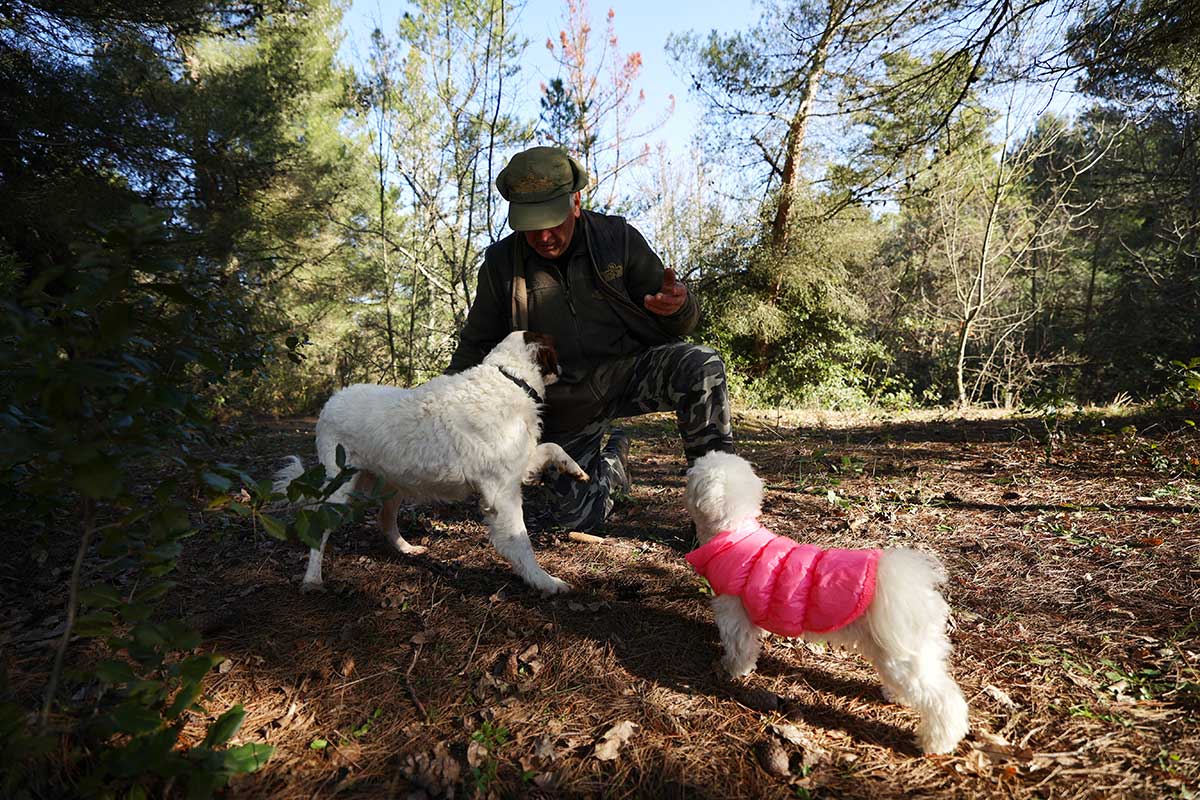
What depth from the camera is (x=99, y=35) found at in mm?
5766

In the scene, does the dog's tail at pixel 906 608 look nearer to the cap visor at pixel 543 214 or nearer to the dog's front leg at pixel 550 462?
the dog's front leg at pixel 550 462

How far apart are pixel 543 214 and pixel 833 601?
2873 millimetres

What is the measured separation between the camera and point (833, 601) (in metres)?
2.12

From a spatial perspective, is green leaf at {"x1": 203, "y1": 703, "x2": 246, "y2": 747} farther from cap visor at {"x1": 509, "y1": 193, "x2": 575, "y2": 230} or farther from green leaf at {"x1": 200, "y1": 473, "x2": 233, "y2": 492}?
cap visor at {"x1": 509, "y1": 193, "x2": 575, "y2": 230}

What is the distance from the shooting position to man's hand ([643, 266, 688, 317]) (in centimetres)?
383

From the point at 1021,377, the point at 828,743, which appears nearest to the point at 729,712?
the point at 828,743

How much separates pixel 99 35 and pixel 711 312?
39.0 feet

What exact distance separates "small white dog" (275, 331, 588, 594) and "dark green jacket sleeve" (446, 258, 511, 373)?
855 mm

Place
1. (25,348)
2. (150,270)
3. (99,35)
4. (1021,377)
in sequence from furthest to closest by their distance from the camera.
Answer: (1021,377) → (99,35) → (150,270) → (25,348)

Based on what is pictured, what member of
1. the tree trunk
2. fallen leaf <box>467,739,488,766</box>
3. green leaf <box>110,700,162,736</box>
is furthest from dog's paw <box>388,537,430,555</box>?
the tree trunk

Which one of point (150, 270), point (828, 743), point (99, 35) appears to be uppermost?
point (99, 35)

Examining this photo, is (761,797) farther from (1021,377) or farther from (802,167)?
(1021,377)

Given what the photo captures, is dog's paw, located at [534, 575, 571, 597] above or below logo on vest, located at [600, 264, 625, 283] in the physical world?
below

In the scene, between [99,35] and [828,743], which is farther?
[99,35]
